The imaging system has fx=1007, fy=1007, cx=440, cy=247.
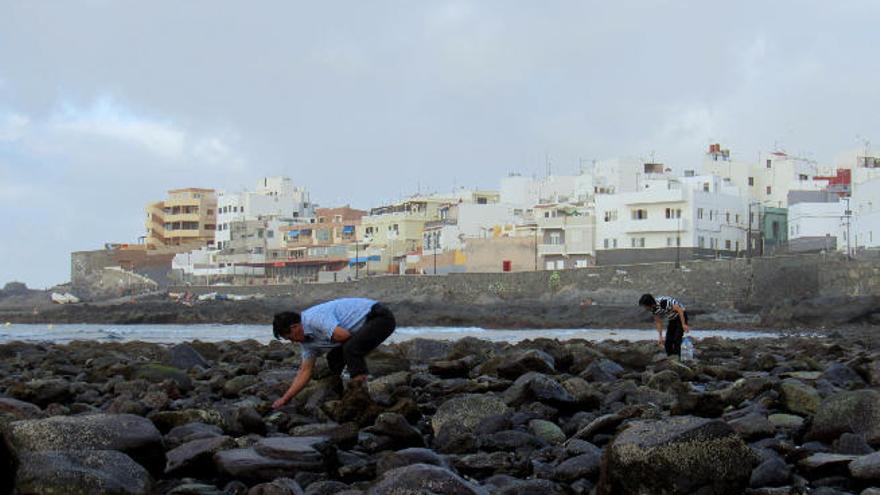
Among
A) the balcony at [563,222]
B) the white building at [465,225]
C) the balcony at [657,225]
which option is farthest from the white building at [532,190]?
the balcony at [657,225]

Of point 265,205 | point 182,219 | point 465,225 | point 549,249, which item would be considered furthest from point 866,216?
point 182,219

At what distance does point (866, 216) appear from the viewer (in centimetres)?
5494

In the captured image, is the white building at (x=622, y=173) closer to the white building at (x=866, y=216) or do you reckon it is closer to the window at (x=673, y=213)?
the window at (x=673, y=213)

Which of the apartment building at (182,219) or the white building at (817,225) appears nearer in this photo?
the white building at (817,225)

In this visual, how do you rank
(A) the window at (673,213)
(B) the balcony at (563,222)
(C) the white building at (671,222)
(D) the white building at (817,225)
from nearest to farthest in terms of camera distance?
1. (D) the white building at (817,225)
2. (C) the white building at (671,222)
3. (A) the window at (673,213)
4. (B) the balcony at (563,222)

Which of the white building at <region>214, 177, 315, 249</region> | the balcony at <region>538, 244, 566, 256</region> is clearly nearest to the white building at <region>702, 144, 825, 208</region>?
the balcony at <region>538, 244, 566, 256</region>

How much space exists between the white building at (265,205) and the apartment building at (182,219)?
9.06 ft

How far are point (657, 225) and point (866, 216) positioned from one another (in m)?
14.8

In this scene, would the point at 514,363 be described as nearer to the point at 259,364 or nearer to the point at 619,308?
the point at 259,364

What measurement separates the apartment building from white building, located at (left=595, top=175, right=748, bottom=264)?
5307cm

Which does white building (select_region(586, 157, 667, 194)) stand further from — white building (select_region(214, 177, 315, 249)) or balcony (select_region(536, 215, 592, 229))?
white building (select_region(214, 177, 315, 249))

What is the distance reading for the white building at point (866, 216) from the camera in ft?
176

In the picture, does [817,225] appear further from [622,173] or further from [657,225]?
[622,173]

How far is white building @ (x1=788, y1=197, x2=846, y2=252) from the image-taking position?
6147 cm
